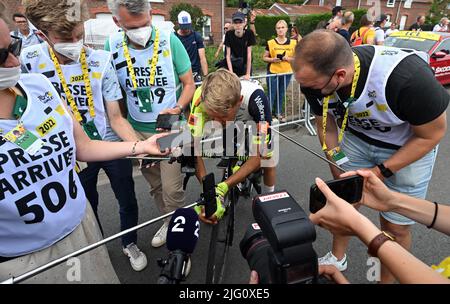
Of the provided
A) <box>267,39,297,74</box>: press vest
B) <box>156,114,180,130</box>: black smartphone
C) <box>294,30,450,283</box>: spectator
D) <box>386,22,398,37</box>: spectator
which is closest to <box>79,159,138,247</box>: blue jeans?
<box>156,114,180,130</box>: black smartphone

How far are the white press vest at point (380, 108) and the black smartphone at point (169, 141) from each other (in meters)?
1.09

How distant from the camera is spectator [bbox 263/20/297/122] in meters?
5.67

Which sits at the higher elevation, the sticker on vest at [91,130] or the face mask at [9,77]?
the face mask at [9,77]

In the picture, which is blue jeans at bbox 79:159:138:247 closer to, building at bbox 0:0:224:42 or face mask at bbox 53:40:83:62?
face mask at bbox 53:40:83:62

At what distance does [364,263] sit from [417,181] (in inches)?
40.3

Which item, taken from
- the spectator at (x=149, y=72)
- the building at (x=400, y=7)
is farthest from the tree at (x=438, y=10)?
the spectator at (x=149, y=72)

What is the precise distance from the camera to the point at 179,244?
1098mm

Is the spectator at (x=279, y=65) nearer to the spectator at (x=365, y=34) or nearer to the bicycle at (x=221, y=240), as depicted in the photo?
the spectator at (x=365, y=34)

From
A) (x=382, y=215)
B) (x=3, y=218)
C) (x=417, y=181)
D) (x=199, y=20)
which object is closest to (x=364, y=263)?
(x=382, y=215)

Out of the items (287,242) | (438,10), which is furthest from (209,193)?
(438,10)

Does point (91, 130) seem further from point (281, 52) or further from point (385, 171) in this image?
point (281, 52)

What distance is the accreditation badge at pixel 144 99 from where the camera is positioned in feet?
8.06

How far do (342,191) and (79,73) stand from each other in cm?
188
